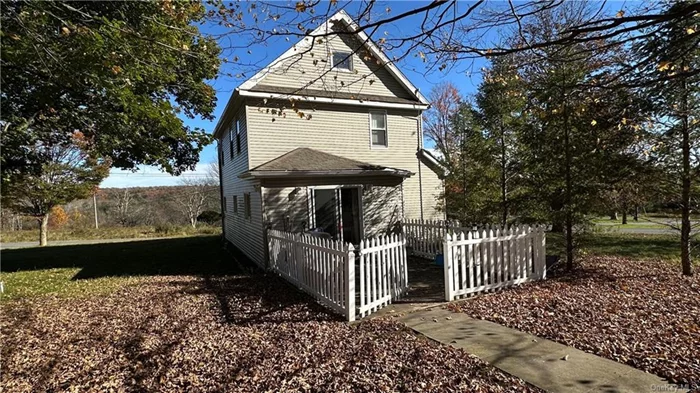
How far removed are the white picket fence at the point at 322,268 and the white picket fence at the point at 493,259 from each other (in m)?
1.88

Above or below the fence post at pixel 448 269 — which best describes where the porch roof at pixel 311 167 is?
above

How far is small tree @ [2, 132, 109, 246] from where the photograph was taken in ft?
56.7

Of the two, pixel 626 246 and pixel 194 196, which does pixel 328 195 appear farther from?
pixel 194 196

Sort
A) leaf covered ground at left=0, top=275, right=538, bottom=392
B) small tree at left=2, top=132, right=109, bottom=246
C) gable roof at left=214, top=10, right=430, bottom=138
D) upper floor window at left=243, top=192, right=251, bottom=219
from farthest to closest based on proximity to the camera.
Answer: small tree at left=2, top=132, right=109, bottom=246, upper floor window at left=243, top=192, right=251, bottom=219, gable roof at left=214, top=10, right=430, bottom=138, leaf covered ground at left=0, top=275, right=538, bottom=392

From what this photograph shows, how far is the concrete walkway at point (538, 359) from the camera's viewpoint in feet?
10.7

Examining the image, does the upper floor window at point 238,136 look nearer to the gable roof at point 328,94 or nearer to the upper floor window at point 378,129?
the gable roof at point 328,94

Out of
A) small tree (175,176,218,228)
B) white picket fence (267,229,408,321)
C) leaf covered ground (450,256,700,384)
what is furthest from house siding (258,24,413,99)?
small tree (175,176,218,228)

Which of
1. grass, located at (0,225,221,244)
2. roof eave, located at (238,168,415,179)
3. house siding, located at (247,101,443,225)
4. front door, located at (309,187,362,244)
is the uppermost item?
house siding, located at (247,101,443,225)

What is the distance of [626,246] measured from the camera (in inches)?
470

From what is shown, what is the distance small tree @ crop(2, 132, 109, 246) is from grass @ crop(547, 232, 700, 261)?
64.7 feet

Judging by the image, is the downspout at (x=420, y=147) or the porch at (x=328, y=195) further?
the downspout at (x=420, y=147)

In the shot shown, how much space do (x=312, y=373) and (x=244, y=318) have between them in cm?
233

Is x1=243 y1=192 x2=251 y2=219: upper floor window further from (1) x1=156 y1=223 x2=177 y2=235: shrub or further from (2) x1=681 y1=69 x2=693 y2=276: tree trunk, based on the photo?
(1) x1=156 y1=223 x2=177 y2=235: shrub

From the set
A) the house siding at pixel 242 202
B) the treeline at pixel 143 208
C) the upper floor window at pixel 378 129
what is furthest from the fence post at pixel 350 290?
the treeline at pixel 143 208
